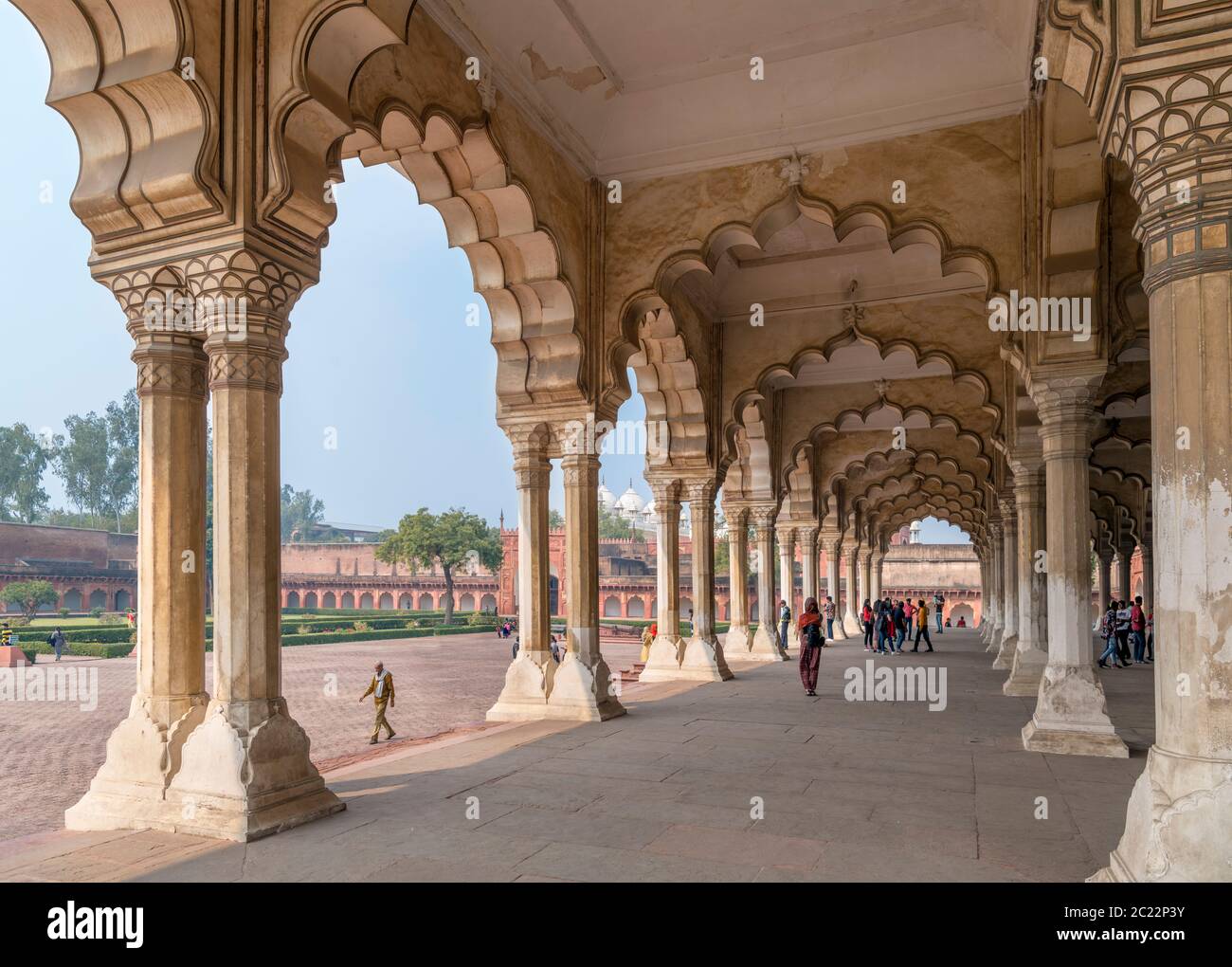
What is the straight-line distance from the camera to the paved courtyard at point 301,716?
9.98 m

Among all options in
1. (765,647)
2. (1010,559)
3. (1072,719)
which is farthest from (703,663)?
(1010,559)

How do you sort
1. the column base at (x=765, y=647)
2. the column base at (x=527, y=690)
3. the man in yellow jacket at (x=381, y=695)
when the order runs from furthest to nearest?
the column base at (x=765, y=647) < the man in yellow jacket at (x=381, y=695) < the column base at (x=527, y=690)

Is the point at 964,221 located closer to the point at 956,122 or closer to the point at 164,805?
the point at 956,122

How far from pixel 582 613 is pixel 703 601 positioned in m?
5.48

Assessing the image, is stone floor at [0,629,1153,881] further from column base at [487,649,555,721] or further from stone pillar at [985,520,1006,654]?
stone pillar at [985,520,1006,654]

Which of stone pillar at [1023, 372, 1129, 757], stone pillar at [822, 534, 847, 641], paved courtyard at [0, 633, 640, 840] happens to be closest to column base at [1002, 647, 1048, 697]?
stone pillar at [1023, 372, 1129, 757]

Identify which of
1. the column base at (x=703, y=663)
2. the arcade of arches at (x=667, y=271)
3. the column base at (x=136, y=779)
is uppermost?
the arcade of arches at (x=667, y=271)

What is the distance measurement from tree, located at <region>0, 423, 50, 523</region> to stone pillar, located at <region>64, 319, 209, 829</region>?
248 feet

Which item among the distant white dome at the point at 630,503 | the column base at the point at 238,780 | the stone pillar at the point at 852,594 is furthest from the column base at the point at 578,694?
the distant white dome at the point at 630,503

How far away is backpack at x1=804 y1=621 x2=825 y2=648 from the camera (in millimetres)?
11469

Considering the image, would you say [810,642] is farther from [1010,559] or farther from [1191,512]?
[1010,559]

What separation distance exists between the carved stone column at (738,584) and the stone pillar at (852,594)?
1291 centimetres

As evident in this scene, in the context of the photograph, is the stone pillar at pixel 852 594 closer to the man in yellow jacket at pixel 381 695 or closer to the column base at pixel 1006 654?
the column base at pixel 1006 654

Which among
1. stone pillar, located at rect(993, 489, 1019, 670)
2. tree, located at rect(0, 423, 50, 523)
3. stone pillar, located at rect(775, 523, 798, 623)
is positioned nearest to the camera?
stone pillar, located at rect(993, 489, 1019, 670)
